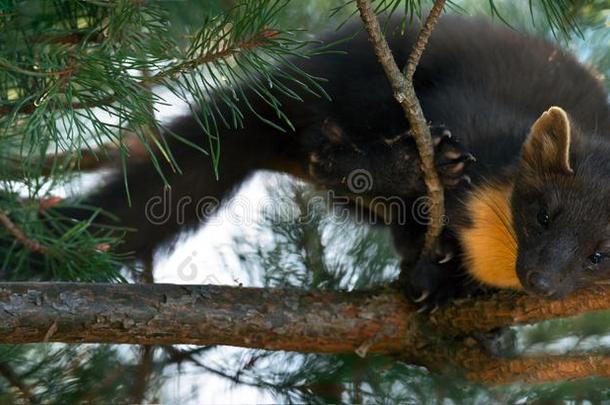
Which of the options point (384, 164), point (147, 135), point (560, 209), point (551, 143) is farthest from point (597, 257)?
point (147, 135)

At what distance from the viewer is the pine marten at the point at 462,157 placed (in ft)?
8.86

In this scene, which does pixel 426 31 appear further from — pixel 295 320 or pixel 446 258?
pixel 446 258

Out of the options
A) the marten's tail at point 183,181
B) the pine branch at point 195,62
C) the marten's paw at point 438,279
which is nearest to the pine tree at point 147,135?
the pine branch at point 195,62

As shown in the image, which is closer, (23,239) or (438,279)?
(23,239)

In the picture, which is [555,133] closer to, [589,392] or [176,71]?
[589,392]

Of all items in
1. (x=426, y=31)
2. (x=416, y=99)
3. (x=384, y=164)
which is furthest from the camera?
(x=384, y=164)

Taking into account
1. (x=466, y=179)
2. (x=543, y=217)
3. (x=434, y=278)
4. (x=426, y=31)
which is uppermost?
(x=426, y=31)

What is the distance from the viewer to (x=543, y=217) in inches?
107

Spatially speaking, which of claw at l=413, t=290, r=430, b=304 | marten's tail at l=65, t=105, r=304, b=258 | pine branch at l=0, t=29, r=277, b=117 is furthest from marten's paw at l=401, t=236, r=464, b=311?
pine branch at l=0, t=29, r=277, b=117

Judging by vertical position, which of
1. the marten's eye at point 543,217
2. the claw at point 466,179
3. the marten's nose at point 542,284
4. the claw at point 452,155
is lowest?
the marten's nose at point 542,284

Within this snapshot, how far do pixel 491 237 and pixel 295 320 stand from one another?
75cm

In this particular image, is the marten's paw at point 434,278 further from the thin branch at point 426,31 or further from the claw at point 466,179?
the thin branch at point 426,31

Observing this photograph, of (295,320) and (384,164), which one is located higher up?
(384,164)

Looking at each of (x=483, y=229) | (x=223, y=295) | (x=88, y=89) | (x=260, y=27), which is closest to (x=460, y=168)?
(x=483, y=229)
